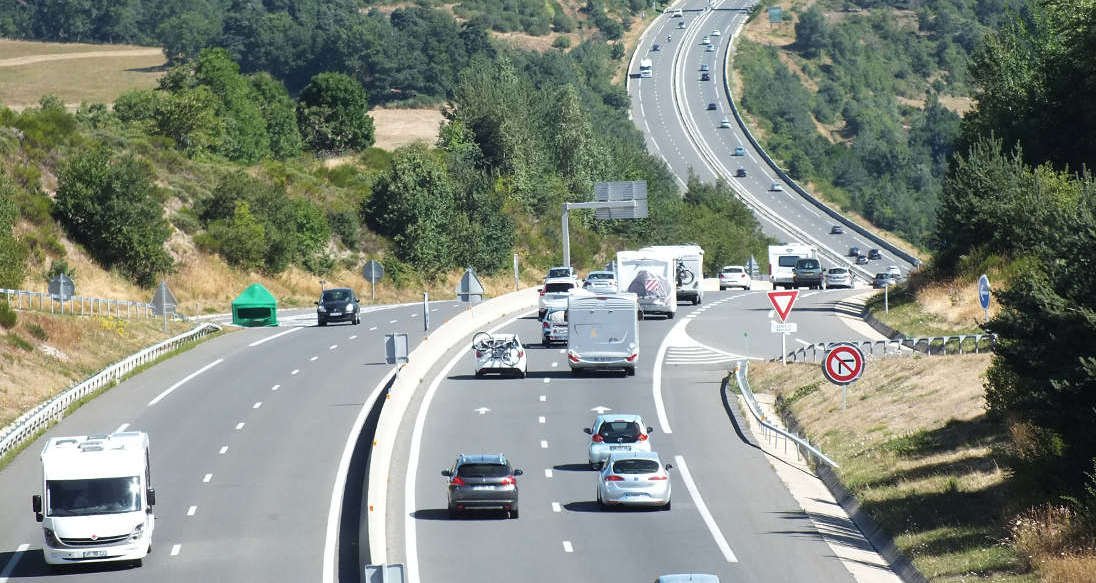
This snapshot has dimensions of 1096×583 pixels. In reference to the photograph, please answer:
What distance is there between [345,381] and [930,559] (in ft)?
97.6

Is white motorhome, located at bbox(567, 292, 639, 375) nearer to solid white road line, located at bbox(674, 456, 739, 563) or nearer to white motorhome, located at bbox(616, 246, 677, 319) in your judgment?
solid white road line, located at bbox(674, 456, 739, 563)

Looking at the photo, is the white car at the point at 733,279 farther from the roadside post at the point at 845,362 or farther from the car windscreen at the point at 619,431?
the roadside post at the point at 845,362

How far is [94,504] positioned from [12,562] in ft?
8.04

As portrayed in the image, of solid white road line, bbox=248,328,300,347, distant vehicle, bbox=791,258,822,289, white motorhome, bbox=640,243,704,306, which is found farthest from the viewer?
distant vehicle, bbox=791,258,822,289

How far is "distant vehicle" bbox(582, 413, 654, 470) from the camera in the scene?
40.7 m

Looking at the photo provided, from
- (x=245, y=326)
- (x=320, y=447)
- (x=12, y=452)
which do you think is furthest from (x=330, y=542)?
(x=245, y=326)

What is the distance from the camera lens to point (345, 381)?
55.0 metres

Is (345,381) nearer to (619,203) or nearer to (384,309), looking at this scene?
(384,309)

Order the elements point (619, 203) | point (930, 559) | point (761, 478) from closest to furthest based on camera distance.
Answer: point (930, 559) → point (761, 478) → point (619, 203)

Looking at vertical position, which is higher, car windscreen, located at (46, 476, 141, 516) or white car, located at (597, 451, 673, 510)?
car windscreen, located at (46, 476, 141, 516)

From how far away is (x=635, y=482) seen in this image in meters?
35.7

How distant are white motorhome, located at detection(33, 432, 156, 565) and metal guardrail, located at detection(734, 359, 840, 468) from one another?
18.4 meters

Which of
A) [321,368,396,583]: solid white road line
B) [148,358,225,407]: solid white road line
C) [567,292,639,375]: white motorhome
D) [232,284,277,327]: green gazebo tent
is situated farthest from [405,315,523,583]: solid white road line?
[232,284,277,327]: green gazebo tent

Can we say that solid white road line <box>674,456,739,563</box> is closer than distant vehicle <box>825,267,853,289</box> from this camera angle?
Yes
